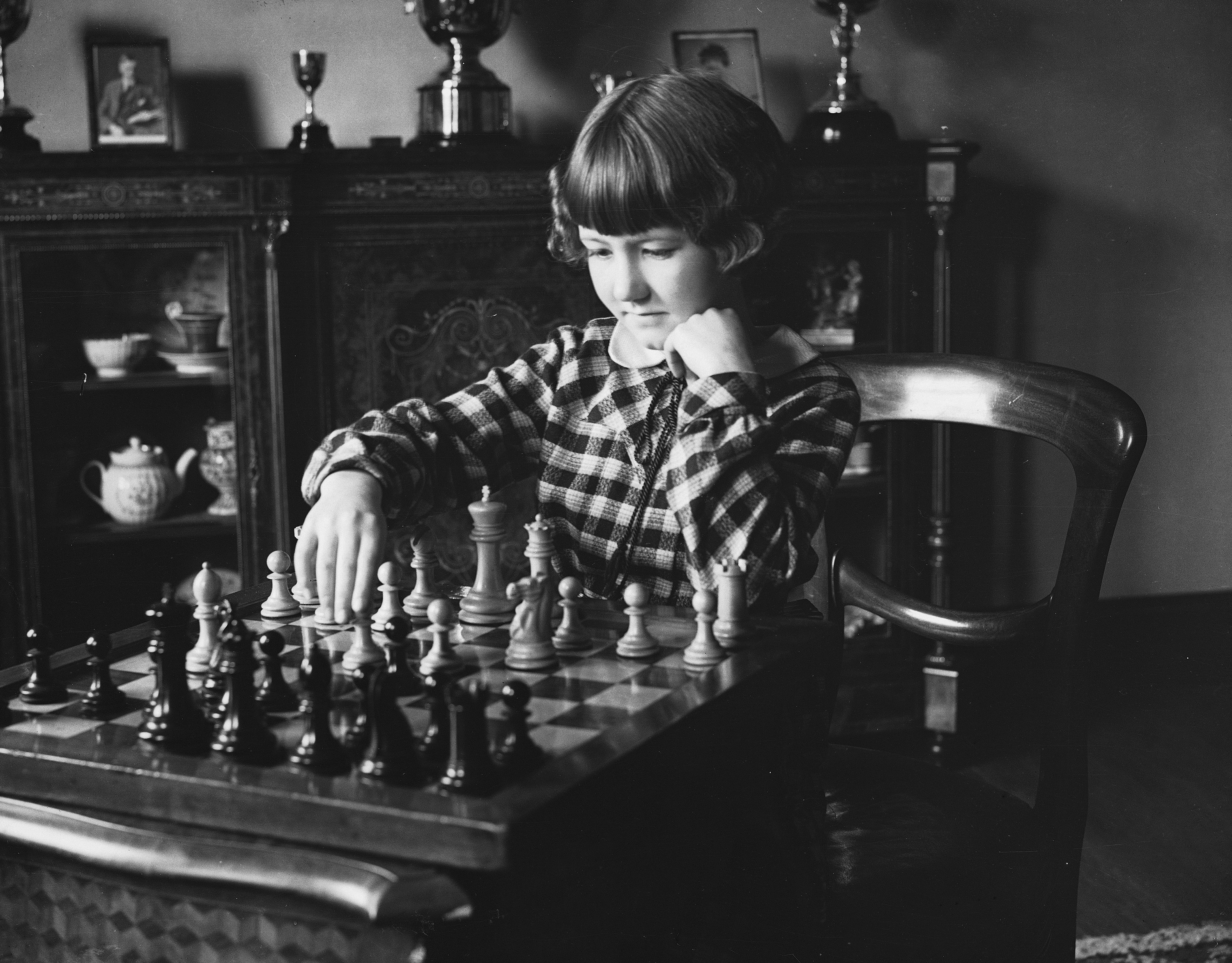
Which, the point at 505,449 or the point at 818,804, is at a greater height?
the point at 505,449

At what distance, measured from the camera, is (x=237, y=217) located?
2.83 metres

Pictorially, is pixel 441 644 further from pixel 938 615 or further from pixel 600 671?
pixel 938 615

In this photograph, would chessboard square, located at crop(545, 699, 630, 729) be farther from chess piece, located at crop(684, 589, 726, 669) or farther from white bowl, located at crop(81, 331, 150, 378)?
white bowl, located at crop(81, 331, 150, 378)

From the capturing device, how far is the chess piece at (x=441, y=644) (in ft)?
3.61

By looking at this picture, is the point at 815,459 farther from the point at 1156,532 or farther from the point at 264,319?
the point at 1156,532

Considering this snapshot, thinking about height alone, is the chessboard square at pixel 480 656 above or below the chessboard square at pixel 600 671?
below

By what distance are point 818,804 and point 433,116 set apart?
6.92ft

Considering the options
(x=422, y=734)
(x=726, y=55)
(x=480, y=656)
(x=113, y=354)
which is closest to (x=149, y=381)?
(x=113, y=354)

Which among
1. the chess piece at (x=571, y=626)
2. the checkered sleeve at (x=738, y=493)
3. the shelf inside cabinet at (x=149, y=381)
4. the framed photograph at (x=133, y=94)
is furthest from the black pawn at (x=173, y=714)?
the framed photograph at (x=133, y=94)

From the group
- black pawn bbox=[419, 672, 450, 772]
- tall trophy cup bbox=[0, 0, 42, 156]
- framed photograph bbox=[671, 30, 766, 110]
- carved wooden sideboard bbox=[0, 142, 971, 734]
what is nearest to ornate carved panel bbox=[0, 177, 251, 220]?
carved wooden sideboard bbox=[0, 142, 971, 734]

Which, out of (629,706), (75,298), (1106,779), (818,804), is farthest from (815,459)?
(75,298)

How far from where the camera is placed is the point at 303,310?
9.56ft

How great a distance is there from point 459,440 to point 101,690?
2.21ft

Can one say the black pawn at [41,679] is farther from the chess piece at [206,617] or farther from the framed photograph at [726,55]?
the framed photograph at [726,55]
